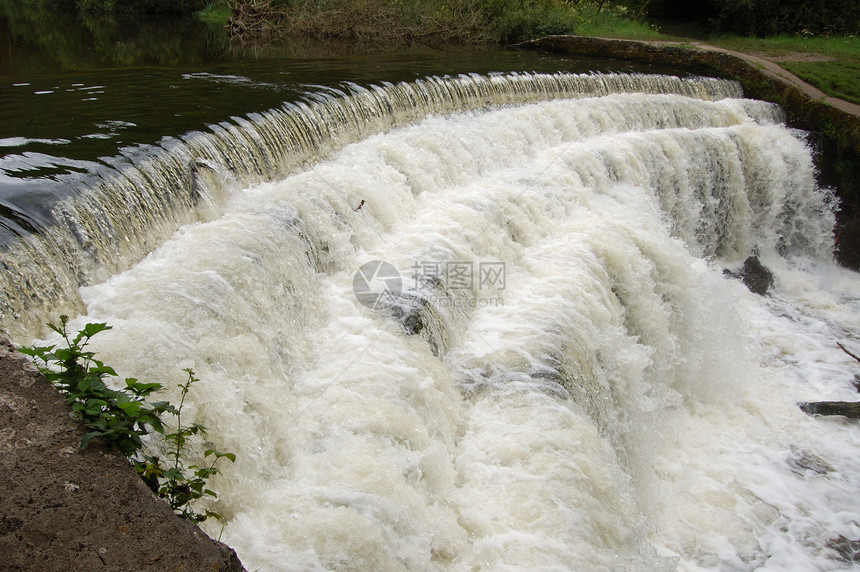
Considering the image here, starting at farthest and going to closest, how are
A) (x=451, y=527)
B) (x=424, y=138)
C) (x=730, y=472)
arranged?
(x=424, y=138) → (x=730, y=472) → (x=451, y=527)

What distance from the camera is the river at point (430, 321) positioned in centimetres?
344

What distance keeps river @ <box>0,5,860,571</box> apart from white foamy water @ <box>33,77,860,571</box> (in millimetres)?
22

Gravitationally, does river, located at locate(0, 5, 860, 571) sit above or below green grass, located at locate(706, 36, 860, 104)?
below

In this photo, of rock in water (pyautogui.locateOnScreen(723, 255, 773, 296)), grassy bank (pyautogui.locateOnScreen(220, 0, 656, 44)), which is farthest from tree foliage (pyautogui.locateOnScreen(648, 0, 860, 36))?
rock in water (pyautogui.locateOnScreen(723, 255, 773, 296))

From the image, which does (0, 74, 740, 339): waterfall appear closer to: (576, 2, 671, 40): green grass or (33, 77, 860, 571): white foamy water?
(33, 77, 860, 571): white foamy water

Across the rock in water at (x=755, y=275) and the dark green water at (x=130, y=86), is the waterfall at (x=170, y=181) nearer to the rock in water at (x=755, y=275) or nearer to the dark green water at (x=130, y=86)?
the dark green water at (x=130, y=86)

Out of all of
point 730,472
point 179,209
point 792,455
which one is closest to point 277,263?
point 179,209

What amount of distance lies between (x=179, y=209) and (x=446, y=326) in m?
2.36

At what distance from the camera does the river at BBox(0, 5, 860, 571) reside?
11.3 ft

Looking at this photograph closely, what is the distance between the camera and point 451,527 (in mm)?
3443

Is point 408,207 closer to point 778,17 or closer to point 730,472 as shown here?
point 730,472

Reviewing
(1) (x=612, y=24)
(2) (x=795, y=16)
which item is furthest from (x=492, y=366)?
(2) (x=795, y=16)

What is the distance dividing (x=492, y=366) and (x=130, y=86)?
20.8 ft

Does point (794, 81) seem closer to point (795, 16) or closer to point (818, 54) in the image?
point (818, 54)
